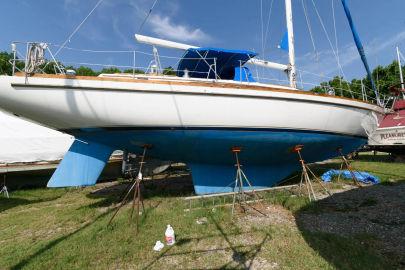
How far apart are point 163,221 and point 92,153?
2.08 metres

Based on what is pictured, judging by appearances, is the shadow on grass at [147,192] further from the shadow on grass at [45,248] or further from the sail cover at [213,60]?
the sail cover at [213,60]

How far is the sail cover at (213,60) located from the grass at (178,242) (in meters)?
3.27

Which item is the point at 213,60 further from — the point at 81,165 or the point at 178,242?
the point at 178,242

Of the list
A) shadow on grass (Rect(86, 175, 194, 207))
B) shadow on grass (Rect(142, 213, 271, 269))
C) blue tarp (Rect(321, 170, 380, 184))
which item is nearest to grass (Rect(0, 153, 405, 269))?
shadow on grass (Rect(142, 213, 271, 269))

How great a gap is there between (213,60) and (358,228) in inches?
185

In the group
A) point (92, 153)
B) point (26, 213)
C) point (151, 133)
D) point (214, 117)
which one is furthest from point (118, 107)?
point (26, 213)

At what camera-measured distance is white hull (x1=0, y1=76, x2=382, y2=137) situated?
4.95m

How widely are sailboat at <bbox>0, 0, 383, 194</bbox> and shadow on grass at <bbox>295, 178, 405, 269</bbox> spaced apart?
5.22 ft

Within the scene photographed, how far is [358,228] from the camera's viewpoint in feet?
13.8

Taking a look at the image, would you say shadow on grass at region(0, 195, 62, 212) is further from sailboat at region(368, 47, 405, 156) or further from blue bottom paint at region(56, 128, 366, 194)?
sailboat at region(368, 47, 405, 156)

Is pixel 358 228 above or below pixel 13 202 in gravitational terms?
below

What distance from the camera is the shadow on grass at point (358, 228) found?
3203mm

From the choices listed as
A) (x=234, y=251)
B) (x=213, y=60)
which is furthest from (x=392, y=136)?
(x=234, y=251)

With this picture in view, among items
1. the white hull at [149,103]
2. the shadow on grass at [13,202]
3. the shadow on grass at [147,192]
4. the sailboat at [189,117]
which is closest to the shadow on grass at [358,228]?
the sailboat at [189,117]
